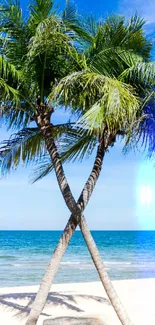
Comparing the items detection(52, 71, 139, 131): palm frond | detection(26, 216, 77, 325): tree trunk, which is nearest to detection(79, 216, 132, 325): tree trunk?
detection(26, 216, 77, 325): tree trunk

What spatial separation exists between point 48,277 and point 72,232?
67 cm

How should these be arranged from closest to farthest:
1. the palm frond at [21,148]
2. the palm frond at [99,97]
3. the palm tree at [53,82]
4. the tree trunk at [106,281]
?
the palm frond at [99,97]
the palm tree at [53,82]
the tree trunk at [106,281]
the palm frond at [21,148]

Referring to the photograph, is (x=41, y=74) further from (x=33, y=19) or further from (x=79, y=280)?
(x=79, y=280)

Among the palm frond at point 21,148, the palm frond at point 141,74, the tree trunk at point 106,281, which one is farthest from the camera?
the palm frond at point 21,148

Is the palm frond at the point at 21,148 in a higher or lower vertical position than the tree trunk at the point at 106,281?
higher

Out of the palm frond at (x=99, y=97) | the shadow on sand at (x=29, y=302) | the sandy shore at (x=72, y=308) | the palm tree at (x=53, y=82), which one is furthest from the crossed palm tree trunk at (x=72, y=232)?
the shadow on sand at (x=29, y=302)

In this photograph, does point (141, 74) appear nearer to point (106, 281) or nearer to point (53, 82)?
point (53, 82)

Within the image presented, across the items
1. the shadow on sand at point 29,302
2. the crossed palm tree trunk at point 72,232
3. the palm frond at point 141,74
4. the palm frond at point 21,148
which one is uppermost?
the palm frond at point 141,74

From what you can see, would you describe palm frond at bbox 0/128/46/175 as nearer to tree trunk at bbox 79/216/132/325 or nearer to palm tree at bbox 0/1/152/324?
palm tree at bbox 0/1/152/324

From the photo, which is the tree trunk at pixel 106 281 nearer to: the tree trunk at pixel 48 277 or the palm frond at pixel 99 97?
the tree trunk at pixel 48 277

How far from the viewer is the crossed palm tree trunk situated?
5723mm

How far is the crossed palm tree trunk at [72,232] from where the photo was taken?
5.72 metres

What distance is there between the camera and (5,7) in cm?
Result: 610

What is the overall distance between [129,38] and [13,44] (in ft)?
5.31
